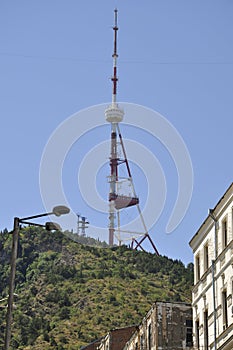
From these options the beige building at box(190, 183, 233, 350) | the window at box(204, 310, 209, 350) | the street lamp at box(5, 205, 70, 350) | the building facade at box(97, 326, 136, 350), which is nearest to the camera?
the street lamp at box(5, 205, 70, 350)

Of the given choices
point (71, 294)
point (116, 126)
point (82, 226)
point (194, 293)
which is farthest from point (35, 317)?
point (194, 293)

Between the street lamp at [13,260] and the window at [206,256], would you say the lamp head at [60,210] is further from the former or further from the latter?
the window at [206,256]

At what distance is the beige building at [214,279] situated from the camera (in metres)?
42.4

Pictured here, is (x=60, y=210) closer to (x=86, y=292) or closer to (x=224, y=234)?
(x=224, y=234)

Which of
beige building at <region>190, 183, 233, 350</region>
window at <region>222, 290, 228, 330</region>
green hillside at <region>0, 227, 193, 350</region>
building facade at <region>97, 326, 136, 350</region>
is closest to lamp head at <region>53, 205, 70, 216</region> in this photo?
beige building at <region>190, 183, 233, 350</region>

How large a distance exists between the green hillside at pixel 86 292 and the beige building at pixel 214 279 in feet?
272

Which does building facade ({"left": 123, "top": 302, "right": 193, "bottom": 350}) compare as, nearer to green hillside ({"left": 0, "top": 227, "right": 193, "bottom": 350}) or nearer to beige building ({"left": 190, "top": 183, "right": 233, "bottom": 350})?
beige building ({"left": 190, "top": 183, "right": 233, "bottom": 350})

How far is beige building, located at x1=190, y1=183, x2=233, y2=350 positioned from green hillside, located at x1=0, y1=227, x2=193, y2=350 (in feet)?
272

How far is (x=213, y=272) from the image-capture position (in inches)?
1775

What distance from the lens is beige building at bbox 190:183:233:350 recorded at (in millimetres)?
42375

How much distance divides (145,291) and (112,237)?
449 inches

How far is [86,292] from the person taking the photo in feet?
547

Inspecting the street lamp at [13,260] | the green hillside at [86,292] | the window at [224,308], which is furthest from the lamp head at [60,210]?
the green hillside at [86,292]

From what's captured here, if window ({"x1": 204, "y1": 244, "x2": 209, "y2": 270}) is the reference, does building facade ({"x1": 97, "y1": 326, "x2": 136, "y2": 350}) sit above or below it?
above
